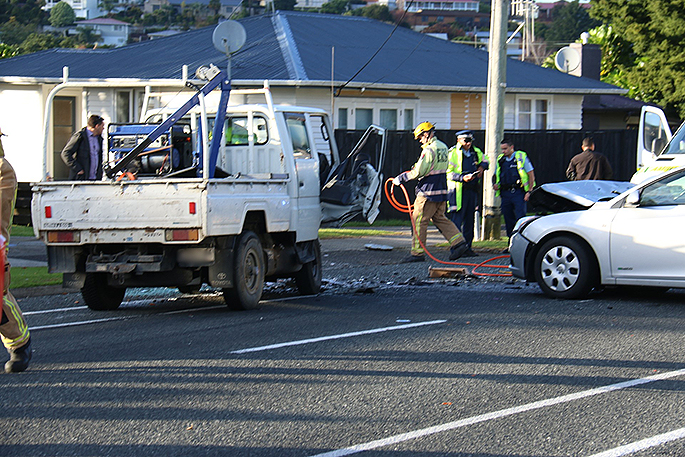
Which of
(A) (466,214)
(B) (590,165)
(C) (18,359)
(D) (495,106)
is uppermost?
(D) (495,106)

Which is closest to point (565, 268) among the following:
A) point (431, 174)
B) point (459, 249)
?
point (459, 249)

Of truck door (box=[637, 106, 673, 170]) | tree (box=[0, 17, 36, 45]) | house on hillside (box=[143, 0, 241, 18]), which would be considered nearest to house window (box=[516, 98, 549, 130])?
truck door (box=[637, 106, 673, 170])

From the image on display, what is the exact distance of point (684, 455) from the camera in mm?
4891

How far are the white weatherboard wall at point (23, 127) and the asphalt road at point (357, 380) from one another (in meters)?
11.4

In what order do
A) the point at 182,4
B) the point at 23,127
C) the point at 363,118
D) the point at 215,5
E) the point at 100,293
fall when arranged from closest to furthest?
1. the point at 100,293
2. the point at 23,127
3. the point at 363,118
4. the point at 215,5
5. the point at 182,4

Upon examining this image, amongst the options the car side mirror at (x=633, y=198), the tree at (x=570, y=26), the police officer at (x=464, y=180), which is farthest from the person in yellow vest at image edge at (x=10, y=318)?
the tree at (x=570, y=26)

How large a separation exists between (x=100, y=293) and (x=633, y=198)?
5849mm

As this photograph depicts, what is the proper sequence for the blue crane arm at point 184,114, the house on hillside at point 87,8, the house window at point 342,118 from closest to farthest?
1. the blue crane arm at point 184,114
2. the house window at point 342,118
3. the house on hillside at point 87,8

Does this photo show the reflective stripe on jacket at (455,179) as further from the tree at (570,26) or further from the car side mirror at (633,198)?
the tree at (570,26)

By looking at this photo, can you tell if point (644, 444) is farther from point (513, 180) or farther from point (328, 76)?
point (328, 76)

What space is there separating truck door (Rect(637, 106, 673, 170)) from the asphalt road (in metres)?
4.23

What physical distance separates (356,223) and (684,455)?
637 inches

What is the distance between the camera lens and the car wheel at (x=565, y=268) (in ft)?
32.7

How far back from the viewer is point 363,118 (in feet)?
77.4
